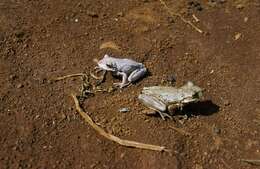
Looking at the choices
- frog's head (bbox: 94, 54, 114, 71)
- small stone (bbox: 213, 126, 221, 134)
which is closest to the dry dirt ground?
small stone (bbox: 213, 126, 221, 134)

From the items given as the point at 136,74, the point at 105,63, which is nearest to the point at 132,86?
the point at 136,74

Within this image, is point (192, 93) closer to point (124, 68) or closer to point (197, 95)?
point (197, 95)

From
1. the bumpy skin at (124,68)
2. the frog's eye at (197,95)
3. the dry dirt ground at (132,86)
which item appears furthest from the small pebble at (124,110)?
the frog's eye at (197,95)

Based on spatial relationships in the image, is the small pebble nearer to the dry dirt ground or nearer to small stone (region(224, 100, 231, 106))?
the dry dirt ground

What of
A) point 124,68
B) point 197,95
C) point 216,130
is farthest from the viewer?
point 124,68

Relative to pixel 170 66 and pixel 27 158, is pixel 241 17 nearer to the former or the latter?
pixel 170 66
